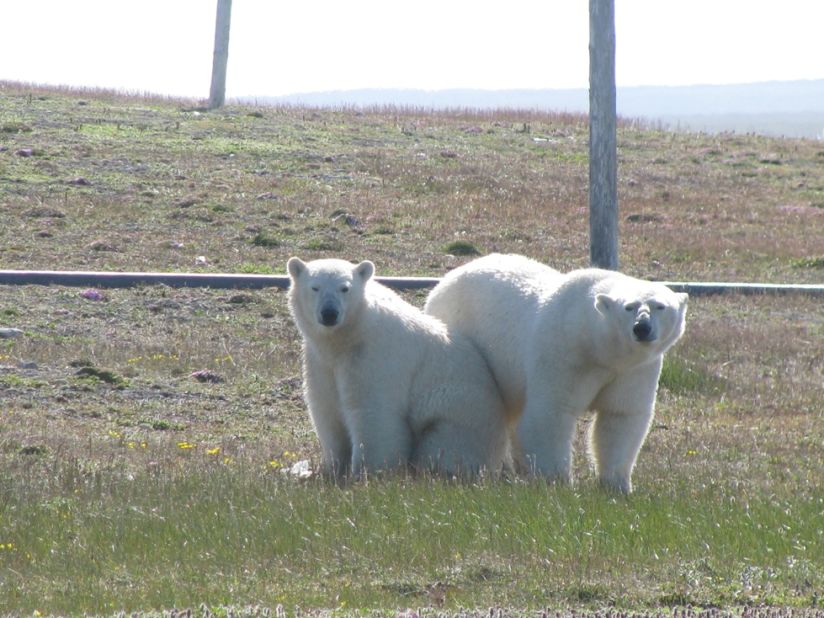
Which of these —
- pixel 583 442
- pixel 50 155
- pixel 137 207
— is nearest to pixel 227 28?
pixel 50 155

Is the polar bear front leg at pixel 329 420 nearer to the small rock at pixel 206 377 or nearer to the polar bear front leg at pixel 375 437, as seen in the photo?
the polar bear front leg at pixel 375 437

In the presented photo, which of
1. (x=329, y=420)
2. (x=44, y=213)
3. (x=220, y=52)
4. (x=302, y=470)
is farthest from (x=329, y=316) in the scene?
(x=220, y=52)

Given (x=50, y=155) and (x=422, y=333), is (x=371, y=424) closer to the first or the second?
(x=422, y=333)

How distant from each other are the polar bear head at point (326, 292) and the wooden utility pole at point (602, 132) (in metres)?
7.56

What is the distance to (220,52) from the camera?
3594 centimetres

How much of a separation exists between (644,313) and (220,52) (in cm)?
2937

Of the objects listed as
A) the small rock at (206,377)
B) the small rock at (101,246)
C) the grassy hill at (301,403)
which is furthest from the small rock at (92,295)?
the small rock at (101,246)

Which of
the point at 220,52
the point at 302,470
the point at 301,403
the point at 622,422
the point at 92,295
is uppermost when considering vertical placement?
the point at 220,52

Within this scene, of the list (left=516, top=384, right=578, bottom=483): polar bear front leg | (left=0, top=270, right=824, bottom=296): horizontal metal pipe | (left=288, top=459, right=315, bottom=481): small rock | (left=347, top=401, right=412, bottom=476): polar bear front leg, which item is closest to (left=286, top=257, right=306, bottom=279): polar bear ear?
(left=347, top=401, right=412, bottom=476): polar bear front leg

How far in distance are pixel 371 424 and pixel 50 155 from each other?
61.2ft

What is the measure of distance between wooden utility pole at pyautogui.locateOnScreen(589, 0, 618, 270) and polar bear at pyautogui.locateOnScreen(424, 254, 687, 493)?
22.7ft

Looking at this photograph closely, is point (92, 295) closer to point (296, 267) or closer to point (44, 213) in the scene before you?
point (44, 213)

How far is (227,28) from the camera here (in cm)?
3588

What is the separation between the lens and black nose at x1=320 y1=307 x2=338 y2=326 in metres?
8.72
